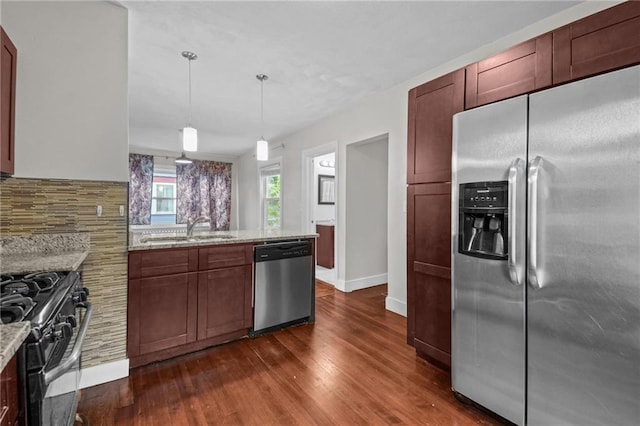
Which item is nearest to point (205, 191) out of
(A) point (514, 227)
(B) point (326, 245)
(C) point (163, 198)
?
(C) point (163, 198)

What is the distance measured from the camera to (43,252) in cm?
187

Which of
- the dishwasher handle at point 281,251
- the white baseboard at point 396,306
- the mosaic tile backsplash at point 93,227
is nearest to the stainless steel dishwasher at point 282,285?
the dishwasher handle at point 281,251

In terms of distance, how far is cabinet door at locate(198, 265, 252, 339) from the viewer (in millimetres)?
2479

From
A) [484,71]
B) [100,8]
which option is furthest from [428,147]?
[100,8]

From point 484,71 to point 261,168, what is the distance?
5.24m

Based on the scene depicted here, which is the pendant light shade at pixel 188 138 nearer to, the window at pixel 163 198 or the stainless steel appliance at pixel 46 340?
the stainless steel appliance at pixel 46 340

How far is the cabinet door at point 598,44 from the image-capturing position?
1331 mm

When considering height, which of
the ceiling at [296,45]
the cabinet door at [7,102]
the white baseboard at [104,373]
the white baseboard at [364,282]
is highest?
the ceiling at [296,45]

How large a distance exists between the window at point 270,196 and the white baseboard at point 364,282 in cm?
274

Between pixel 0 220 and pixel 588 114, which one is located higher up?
pixel 588 114

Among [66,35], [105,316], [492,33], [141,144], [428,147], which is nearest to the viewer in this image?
[66,35]

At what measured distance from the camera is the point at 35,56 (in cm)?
187

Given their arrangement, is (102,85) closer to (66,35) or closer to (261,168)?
(66,35)

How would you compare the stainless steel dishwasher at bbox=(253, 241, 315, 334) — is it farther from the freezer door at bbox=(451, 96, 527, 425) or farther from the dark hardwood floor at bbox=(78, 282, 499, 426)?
the freezer door at bbox=(451, 96, 527, 425)
